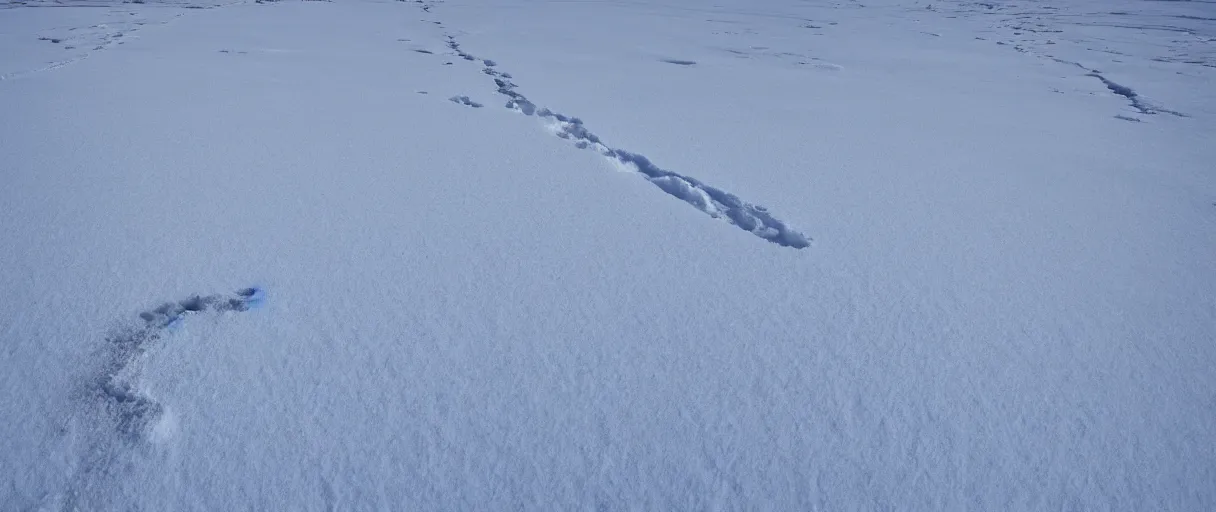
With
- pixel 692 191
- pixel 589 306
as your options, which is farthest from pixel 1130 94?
pixel 589 306

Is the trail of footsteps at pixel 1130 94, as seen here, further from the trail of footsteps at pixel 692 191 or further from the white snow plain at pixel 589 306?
the trail of footsteps at pixel 692 191

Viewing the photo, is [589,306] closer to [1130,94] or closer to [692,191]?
[692,191]

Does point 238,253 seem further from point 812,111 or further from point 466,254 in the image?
point 812,111

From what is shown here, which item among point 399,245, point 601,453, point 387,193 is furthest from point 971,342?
point 387,193

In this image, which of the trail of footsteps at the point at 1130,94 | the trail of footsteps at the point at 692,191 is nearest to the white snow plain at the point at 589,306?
the trail of footsteps at the point at 692,191

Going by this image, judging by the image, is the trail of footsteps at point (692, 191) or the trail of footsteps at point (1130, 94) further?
the trail of footsteps at point (1130, 94)
